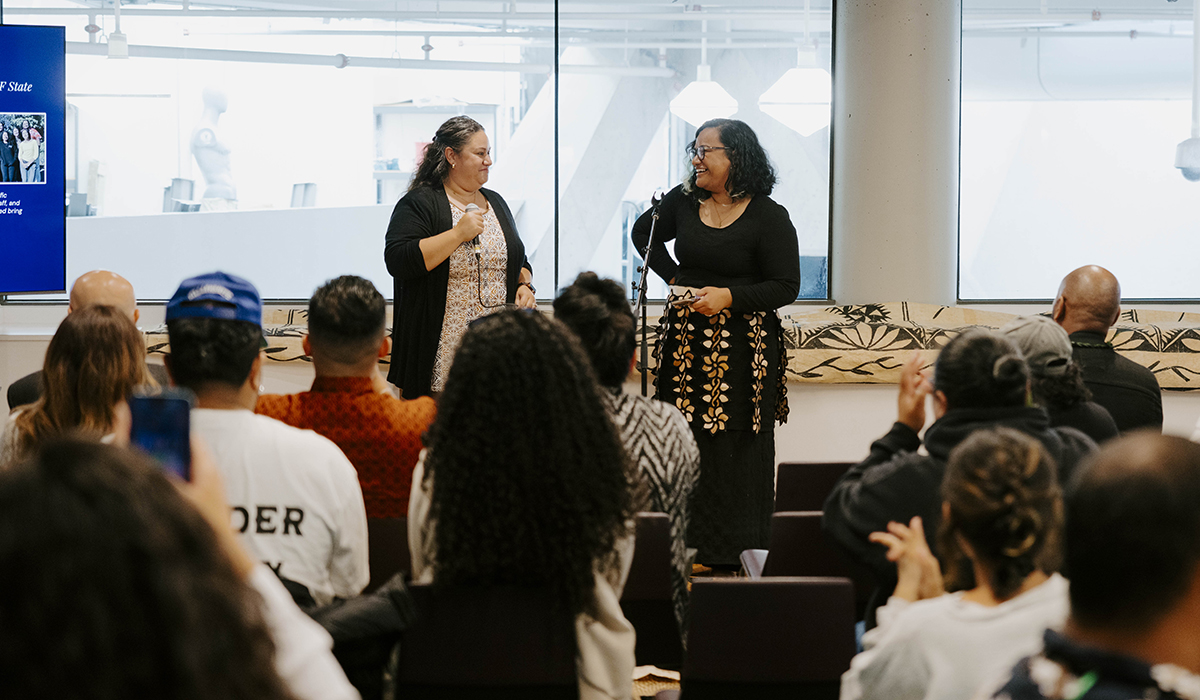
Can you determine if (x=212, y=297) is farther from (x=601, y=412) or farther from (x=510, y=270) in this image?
(x=510, y=270)

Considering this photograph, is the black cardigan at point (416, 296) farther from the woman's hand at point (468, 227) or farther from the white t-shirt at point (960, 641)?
the white t-shirt at point (960, 641)

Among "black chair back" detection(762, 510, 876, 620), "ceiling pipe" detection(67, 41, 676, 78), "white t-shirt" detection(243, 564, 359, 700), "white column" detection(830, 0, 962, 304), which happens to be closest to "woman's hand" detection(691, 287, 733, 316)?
"black chair back" detection(762, 510, 876, 620)

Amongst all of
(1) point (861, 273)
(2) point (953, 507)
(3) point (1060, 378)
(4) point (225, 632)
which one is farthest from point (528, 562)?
(1) point (861, 273)

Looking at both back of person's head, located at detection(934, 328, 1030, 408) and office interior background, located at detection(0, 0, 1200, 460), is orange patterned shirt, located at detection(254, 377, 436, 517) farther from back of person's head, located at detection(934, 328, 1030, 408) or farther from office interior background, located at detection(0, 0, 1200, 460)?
office interior background, located at detection(0, 0, 1200, 460)

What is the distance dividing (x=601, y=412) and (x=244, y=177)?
15.6 feet

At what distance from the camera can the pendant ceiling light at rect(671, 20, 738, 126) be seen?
6113mm

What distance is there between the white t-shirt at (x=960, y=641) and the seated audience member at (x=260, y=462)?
91cm

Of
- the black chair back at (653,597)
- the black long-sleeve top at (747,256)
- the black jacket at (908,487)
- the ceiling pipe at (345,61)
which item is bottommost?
the black chair back at (653,597)

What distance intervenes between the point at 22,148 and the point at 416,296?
2.58 meters

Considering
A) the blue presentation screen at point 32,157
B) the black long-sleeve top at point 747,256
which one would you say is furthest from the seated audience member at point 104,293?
the blue presentation screen at point 32,157

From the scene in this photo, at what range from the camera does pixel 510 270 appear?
372 cm

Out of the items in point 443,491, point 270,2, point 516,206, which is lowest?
point 443,491

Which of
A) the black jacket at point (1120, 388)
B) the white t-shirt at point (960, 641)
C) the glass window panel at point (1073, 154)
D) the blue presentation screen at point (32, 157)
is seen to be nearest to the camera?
the white t-shirt at point (960, 641)

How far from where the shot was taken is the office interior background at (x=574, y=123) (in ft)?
19.7
